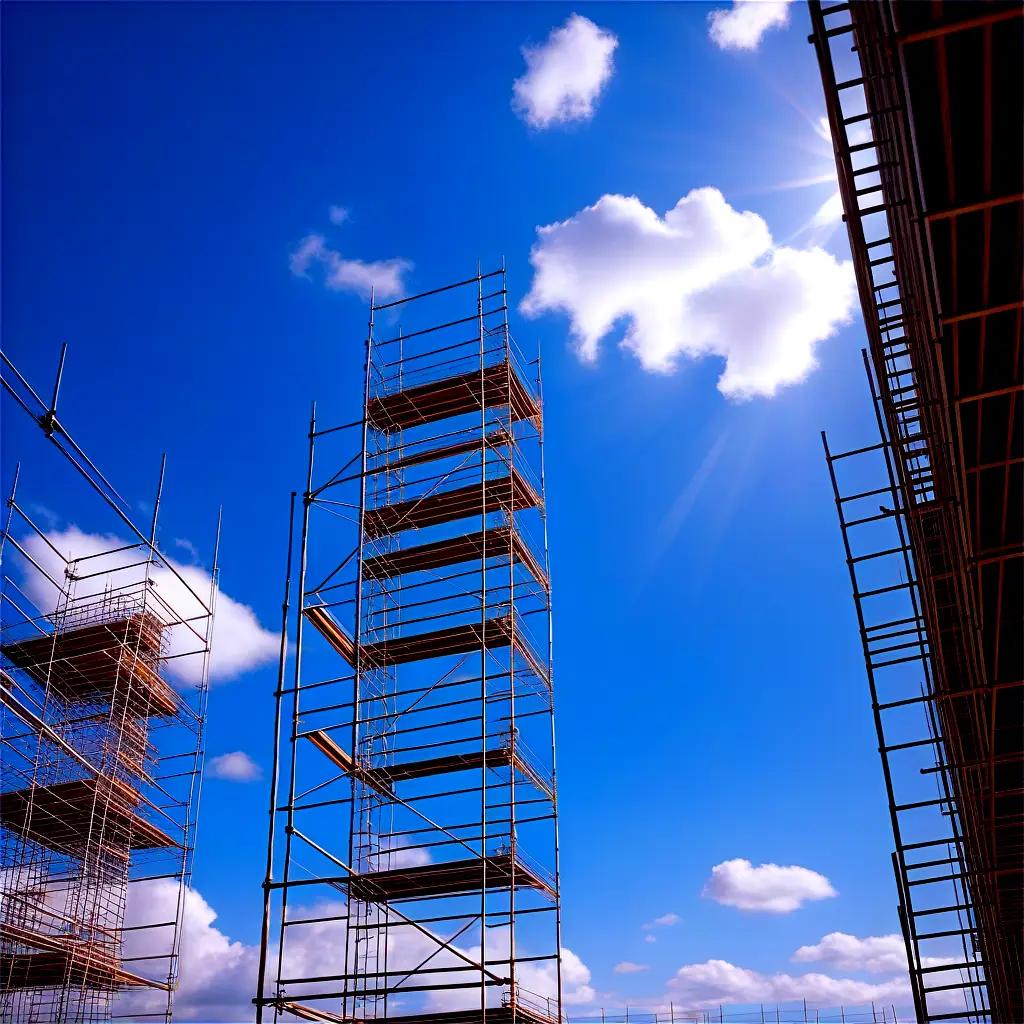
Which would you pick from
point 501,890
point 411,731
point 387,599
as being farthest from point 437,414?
point 501,890

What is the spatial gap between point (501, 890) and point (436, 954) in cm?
171

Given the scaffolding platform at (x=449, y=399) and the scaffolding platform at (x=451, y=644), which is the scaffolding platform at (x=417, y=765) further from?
the scaffolding platform at (x=449, y=399)

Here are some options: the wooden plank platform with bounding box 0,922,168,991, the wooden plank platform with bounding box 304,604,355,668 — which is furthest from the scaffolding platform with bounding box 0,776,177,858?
the wooden plank platform with bounding box 304,604,355,668

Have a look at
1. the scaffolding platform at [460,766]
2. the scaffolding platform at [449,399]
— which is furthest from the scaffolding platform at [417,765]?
the scaffolding platform at [449,399]

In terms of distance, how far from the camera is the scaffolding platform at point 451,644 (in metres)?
20.8

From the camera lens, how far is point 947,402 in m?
8.36

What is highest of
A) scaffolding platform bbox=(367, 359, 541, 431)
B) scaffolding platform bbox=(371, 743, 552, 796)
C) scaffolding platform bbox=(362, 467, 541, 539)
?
scaffolding platform bbox=(367, 359, 541, 431)

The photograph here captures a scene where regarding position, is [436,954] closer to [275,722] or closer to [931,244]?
[275,722]

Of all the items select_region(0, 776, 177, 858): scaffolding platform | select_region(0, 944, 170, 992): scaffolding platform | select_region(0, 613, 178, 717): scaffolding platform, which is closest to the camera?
select_region(0, 944, 170, 992): scaffolding platform

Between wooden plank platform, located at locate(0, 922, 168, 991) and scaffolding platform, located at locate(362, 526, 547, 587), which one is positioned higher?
scaffolding platform, located at locate(362, 526, 547, 587)

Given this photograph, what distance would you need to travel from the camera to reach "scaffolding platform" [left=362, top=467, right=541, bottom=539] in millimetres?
22391

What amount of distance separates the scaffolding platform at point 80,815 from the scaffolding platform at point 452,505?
8.66 meters

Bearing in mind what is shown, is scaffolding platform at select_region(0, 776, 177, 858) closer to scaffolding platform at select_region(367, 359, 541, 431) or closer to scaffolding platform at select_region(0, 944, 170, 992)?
scaffolding platform at select_region(0, 944, 170, 992)

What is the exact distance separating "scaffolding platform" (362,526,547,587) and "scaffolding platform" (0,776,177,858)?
825 centimetres
